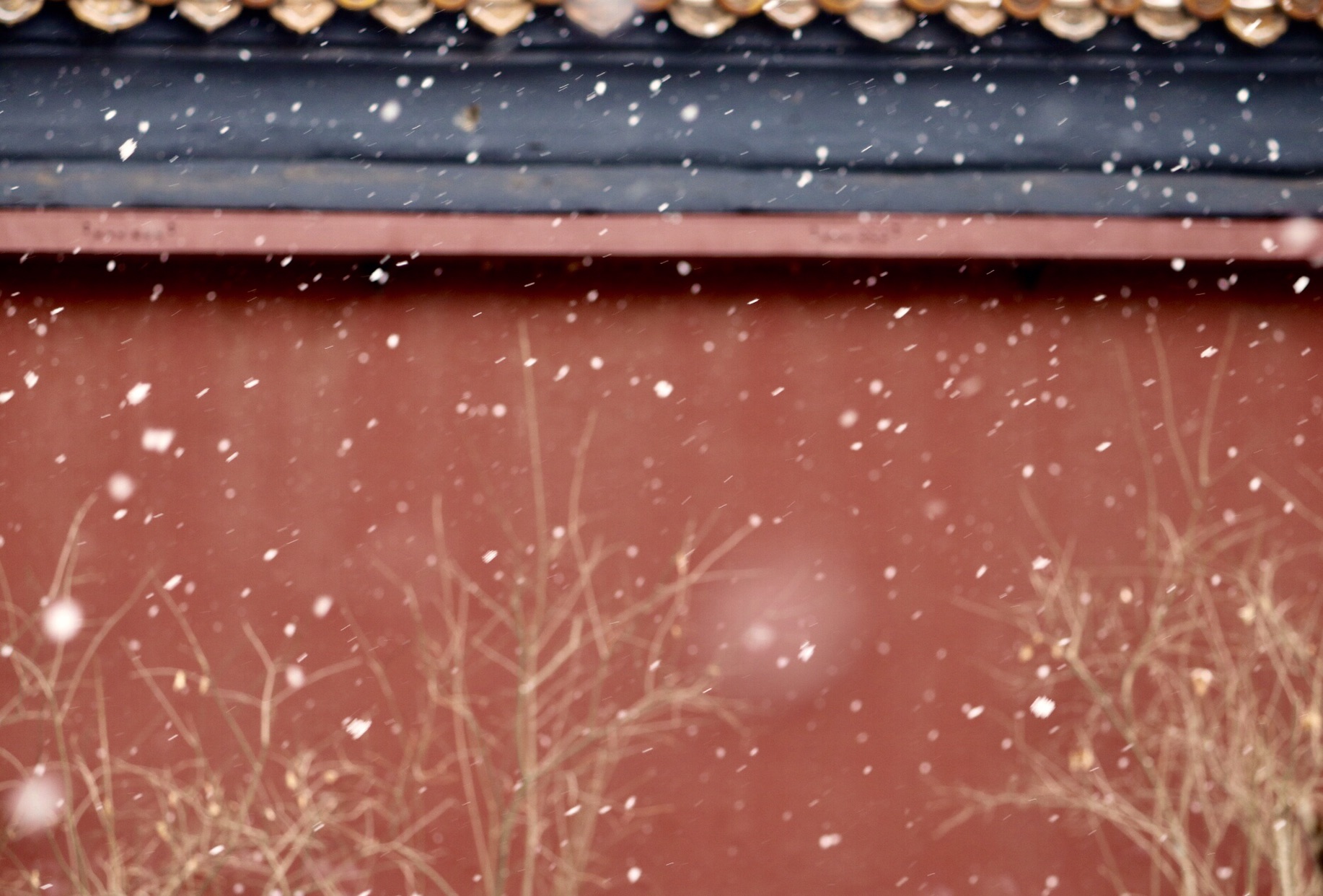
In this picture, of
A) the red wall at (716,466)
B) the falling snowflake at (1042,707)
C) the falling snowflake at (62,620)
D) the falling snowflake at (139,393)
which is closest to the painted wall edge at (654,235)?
the red wall at (716,466)

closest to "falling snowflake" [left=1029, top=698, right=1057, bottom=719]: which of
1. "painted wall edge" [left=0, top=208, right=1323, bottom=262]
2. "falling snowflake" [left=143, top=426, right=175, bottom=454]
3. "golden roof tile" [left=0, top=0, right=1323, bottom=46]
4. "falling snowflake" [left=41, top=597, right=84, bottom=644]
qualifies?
"painted wall edge" [left=0, top=208, right=1323, bottom=262]

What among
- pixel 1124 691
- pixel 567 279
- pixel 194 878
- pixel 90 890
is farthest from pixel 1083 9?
pixel 90 890

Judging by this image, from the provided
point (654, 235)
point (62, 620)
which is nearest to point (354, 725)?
point (62, 620)

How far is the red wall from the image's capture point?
2793mm

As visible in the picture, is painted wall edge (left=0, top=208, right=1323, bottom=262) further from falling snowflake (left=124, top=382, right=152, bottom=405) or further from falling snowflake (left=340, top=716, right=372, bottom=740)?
falling snowflake (left=340, top=716, right=372, bottom=740)

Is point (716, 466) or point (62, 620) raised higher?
point (716, 466)

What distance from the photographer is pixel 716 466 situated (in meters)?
2.88

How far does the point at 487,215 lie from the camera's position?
107 inches

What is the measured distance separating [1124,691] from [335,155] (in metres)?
2.41

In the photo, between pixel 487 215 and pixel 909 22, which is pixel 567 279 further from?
pixel 909 22

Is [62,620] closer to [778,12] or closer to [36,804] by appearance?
[36,804]

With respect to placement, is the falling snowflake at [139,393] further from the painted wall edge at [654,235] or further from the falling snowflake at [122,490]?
the painted wall edge at [654,235]

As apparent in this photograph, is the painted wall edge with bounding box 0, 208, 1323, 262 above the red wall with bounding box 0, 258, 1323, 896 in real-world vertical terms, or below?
above

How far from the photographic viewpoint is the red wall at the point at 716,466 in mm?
2793
